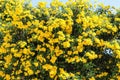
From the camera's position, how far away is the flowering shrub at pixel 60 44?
938cm

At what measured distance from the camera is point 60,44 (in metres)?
9.39

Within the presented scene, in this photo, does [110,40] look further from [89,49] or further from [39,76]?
[39,76]

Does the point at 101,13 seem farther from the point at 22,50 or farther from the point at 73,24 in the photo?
the point at 22,50

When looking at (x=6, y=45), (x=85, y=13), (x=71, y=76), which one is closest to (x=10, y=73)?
(x=6, y=45)

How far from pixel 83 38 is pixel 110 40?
72 centimetres

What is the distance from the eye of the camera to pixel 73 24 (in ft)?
31.8

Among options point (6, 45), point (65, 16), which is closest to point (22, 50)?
point (6, 45)

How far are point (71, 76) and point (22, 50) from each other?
3.65 feet

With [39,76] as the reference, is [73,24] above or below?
above

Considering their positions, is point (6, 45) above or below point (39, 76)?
above

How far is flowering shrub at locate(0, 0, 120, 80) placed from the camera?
938 centimetres

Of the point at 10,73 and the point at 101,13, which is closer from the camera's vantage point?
the point at 10,73

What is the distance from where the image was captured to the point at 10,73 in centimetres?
982

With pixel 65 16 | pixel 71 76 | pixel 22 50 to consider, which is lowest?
pixel 71 76
